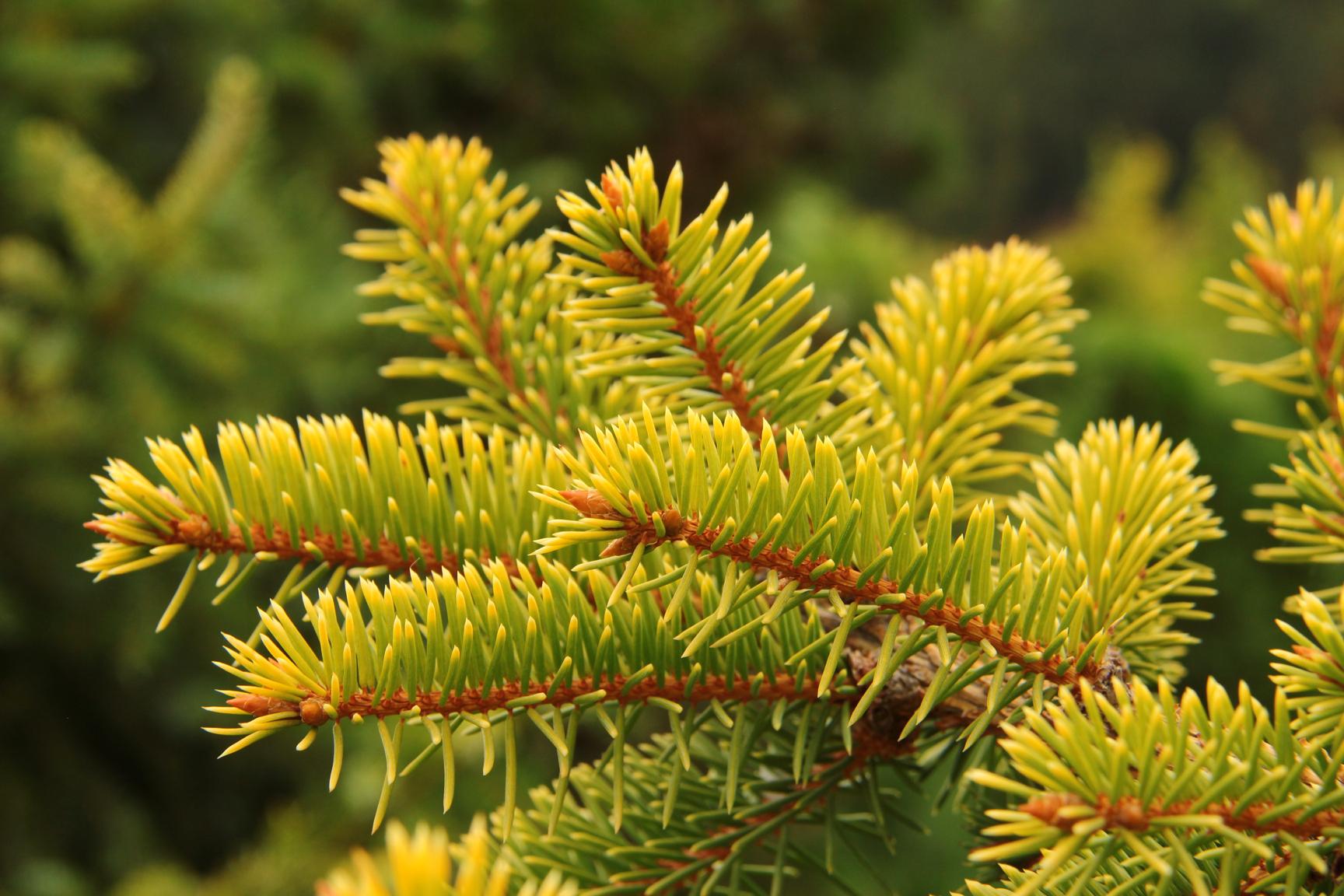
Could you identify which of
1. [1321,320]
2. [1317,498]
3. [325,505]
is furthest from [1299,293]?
[325,505]

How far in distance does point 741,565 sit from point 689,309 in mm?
108

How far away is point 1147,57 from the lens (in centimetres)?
1025

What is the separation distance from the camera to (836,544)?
32cm

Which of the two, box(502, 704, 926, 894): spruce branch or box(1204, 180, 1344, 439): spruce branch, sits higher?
box(1204, 180, 1344, 439): spruce branch

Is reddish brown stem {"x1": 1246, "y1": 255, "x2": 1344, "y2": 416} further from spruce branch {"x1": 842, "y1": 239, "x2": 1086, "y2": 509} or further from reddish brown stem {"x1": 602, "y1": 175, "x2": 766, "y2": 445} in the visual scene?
reddish brown stem {"x1": 602, "y1": 175, "x2": 766, "y2": 445}

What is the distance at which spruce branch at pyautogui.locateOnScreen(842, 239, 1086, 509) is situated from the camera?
0.48 metres

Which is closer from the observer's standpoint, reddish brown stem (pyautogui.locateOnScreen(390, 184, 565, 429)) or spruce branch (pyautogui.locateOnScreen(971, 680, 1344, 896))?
spruce branch (pyautogui.locateOnScreen(971, 680, 1344, 896))

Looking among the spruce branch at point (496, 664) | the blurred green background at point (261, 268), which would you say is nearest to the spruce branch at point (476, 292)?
the spruce branch at point (496, 664)

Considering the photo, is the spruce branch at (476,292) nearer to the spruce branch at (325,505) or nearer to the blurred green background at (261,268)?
the spruce branch at (325,505)

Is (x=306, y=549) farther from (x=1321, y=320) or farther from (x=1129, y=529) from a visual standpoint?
(x=1321, y=320)

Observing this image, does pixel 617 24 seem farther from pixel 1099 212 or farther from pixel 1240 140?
pixel 1240 140

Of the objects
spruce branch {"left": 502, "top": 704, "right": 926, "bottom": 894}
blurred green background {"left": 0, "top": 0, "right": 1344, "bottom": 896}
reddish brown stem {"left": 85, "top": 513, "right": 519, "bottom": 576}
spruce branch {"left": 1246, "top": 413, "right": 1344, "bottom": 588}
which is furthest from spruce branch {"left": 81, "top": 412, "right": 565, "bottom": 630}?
blurred green background {"left": 0, "top": 0, "right": 1344, "bottom": 896}

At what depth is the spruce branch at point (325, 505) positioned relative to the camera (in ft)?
1.27

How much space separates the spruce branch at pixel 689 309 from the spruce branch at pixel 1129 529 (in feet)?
0.32
